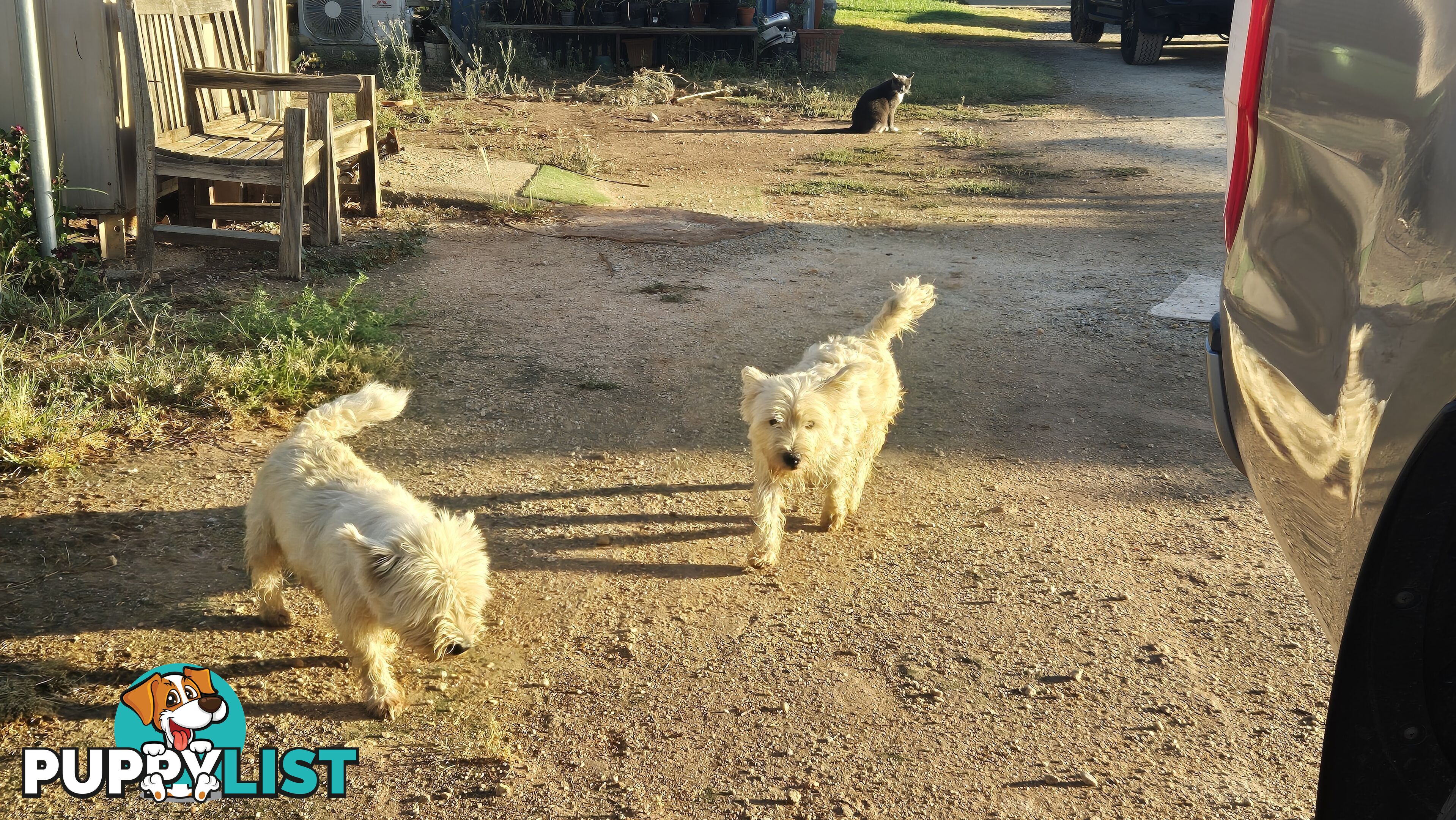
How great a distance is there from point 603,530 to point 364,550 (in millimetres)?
1625

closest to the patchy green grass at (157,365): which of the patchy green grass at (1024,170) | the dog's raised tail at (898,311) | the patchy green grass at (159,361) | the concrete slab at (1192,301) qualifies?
the patchy green grass at (159,361)

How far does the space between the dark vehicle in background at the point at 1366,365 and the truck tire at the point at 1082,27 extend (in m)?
22.5

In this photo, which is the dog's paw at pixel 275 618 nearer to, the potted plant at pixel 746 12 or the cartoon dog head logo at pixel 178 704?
the cartoon dog head logo at pixel 178 704

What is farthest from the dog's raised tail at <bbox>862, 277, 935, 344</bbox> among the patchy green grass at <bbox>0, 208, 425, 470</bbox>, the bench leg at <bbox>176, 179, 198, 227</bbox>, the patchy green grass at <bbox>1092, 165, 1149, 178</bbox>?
the patchy green grass at <bbox>1092, 165, 1149, 178</bbox>

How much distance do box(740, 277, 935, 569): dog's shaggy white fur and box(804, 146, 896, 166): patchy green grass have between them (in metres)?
A: 7.24

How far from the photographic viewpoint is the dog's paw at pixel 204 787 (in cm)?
293

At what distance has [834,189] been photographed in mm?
10695

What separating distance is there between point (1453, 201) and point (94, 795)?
3.35 metres

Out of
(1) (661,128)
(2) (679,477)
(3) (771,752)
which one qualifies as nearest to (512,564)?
(2) (679,477)

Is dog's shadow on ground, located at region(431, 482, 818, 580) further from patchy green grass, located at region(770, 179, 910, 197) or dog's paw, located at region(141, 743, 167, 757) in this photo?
patchy green grass, located at region(770, 179, 910, 197)

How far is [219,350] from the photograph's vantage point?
18.5 feet

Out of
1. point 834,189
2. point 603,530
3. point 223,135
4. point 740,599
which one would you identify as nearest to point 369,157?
point 223,135

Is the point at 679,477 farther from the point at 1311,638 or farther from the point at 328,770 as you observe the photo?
the point at 1311,638

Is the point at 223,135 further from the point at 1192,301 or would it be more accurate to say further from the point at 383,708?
the point at 1192,301
